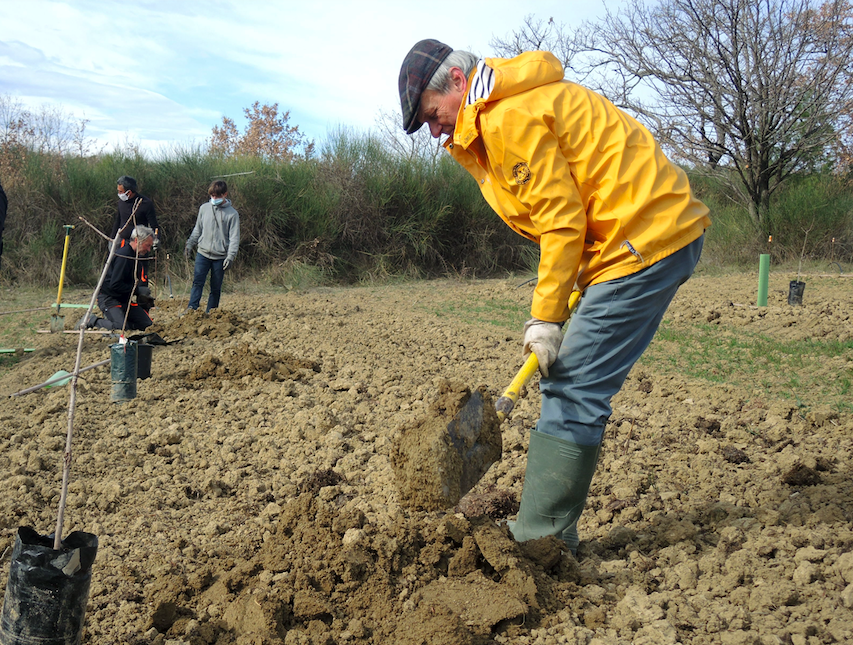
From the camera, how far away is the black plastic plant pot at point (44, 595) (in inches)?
75.9

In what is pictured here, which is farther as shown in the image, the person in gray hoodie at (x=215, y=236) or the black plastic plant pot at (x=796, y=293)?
the black plastic plant pot at (x=796, y=293)

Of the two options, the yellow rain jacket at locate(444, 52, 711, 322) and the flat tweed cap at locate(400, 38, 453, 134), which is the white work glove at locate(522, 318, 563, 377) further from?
the flat tweed cap at locate(400, 38, 453, 134)

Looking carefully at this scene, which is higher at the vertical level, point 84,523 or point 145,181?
point 145,181

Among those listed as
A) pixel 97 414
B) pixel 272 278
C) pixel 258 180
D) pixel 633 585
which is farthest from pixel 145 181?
pixel 633 585

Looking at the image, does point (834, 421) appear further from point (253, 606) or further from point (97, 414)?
point (97, 414)

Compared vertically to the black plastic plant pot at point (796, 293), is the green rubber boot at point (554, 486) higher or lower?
lower

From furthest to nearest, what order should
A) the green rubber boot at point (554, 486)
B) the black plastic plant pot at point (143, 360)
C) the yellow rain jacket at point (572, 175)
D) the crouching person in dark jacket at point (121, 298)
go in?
the crouching person in dark jacket at point (121, 298), the black plastic plant pot at point (143, 360), the green rubber boot at point (554, 486), the yellow rain jacket at point (572, 175)

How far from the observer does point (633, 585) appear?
243 cm

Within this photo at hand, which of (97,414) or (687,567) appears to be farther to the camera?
(97,414)

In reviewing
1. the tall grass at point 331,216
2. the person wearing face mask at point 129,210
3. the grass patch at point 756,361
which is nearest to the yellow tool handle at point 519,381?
the grass patch at point 756,361

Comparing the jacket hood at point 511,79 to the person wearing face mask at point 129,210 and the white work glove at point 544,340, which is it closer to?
the white work glove at point 544,340

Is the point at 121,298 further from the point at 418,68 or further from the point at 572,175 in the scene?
the point at 572,175

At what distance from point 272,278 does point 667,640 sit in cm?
1256

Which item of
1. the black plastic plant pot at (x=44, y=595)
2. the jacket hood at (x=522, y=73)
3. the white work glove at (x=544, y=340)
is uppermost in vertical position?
the jacket hood at (x=522, y=73)
